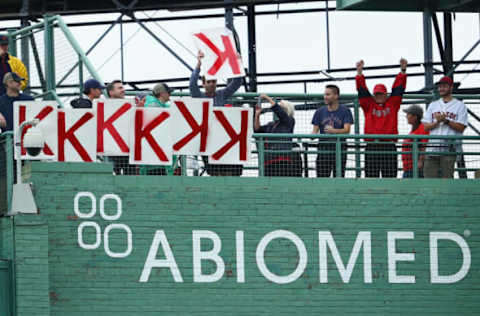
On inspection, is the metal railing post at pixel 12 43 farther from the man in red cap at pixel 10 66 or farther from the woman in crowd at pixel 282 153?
the woman in crowd at pixel 282 153

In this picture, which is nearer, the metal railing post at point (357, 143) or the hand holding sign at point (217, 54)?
the hand holding sign at point (217, 54)

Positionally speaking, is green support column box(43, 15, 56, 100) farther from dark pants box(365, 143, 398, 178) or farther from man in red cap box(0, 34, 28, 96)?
dark pants box(365, 143, 398, 178)

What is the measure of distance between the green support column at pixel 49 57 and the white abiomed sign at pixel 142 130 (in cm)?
115

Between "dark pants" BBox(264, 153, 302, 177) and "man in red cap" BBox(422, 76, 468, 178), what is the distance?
80.6 inches

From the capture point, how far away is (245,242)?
16391 mm

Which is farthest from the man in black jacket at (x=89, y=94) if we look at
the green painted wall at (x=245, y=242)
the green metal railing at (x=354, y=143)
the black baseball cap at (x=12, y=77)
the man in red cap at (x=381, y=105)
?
the man in red cap at (x=381, y=105)

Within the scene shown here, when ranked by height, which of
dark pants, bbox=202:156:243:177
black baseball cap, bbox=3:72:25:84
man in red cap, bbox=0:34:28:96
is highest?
man in red cap, bbox=0:34:28:96

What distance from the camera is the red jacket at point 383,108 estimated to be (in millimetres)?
17578

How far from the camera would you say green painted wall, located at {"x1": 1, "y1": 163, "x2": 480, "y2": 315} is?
15734 mm

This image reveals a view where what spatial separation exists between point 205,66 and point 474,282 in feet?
16.2

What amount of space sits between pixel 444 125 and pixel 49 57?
5.88 m

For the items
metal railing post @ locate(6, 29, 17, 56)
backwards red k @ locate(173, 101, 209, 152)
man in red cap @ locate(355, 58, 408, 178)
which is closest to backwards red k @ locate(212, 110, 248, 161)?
backwards red k @ locate(173, 101, 209, 152)

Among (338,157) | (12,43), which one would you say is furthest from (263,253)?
(12,43)

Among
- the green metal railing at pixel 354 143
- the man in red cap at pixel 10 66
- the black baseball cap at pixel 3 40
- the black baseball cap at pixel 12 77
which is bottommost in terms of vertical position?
the green metal railing at pixel 354 143
